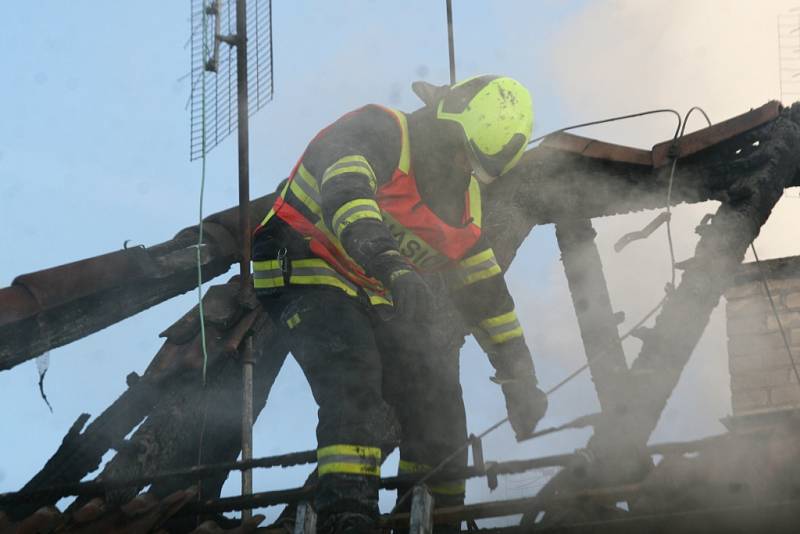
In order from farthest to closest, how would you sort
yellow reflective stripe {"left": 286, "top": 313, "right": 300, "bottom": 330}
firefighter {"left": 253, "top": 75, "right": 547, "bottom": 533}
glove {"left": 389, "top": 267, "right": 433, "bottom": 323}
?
yellow reflective stripe {"left": 286, "top": 313, "right": 300, "bottom": 330}
firefighter {"left": 253, "top": 75, "right": 547, "bottom": 533}
glove {"left": 389, "top": 267, "right": 433, "bottom": 323}

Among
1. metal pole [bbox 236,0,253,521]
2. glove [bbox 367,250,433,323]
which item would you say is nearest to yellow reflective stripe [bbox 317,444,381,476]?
glove [bbox 367,250,433,323]

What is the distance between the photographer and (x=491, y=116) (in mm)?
4891

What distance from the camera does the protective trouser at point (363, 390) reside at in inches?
171

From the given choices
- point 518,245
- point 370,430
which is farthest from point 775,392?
point 370,430

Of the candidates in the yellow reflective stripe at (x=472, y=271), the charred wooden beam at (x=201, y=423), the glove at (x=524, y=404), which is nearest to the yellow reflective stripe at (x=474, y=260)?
the yellow reflective stripe at (x=472, y=271)

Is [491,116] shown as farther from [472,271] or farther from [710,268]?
[710,268]

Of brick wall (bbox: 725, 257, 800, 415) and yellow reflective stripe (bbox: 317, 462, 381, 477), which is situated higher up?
brick wall (bbox: 725, 257, 800, 415)

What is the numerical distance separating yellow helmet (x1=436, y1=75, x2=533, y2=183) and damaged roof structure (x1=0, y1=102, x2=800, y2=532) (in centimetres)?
108

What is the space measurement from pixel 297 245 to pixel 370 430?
1.04 meters

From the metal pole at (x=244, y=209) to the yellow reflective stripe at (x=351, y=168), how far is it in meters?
2.12

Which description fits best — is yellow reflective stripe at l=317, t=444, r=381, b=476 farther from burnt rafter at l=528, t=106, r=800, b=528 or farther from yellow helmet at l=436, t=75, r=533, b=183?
yellow helmet at l=436, t=75, r=533, b=183

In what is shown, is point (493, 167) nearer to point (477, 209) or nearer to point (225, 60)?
point (477, 209)

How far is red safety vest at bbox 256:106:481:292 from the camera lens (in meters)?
4.91

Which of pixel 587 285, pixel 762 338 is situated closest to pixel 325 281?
pixel 587 285
